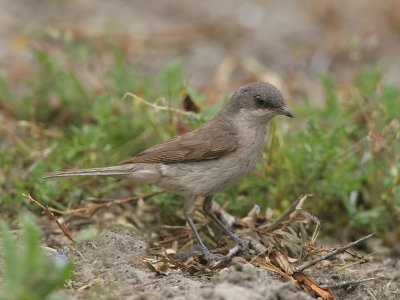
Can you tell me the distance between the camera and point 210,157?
635cm

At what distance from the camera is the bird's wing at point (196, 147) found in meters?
6.34

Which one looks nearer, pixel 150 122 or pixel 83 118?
pixel 150 122

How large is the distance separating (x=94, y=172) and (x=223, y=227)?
1204 mm

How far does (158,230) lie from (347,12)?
7.52 metres

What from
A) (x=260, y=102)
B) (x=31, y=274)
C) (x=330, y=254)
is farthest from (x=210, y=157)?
(x=31, y=274)

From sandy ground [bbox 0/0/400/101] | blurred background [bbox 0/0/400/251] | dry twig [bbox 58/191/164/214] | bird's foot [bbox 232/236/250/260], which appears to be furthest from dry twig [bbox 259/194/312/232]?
sandy ground [bbox 0/0/400/101]

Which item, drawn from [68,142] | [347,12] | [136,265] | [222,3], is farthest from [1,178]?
[347,12]

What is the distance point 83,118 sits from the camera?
8508 mm

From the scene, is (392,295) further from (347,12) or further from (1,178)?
(347,12)

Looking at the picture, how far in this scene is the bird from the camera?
247 inches

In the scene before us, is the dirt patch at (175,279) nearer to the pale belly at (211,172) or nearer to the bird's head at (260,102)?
the pale belly at (211,172)

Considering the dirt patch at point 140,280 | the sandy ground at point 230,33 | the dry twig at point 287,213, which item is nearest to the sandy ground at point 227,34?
the sandy ground at point 230,33

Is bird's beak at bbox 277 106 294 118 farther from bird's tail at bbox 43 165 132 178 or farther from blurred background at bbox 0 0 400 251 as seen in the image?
bird's tail at bbox 43 165 132 178

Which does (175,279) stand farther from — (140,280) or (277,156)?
(277,156)
